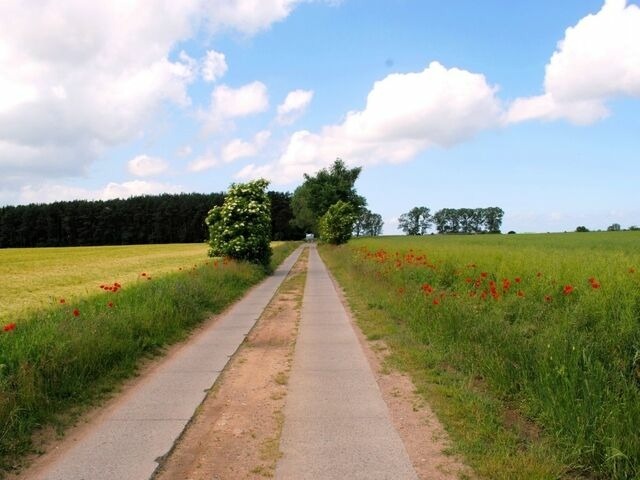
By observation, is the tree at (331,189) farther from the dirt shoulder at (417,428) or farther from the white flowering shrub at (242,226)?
the dirt shoulder at (417,428)

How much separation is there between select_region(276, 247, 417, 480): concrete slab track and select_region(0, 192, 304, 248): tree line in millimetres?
93284

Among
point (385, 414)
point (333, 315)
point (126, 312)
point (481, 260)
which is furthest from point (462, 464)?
point (481, 260)

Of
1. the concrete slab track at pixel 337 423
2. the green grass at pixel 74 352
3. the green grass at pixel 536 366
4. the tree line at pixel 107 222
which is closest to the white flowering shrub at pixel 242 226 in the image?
the green grass at pixel 74 352

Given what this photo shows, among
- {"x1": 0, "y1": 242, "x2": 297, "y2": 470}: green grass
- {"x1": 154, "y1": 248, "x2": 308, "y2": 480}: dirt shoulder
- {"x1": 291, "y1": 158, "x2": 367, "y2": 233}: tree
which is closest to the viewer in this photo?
{"x1": 154, "y1": 248, "x2": 308, "y2": 480}: dirt shoulder

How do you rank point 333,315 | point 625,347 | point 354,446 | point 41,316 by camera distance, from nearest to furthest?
1. point 354,446
2. point 625,347
3. point 41,316
4. point 333,315

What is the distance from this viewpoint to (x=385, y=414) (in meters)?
5.17

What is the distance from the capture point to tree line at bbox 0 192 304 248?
100625 millimetres

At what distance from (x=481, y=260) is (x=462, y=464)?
9371 millimetres

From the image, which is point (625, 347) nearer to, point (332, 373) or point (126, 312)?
point (332, 373)

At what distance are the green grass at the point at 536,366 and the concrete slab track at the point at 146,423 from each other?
8.35ft

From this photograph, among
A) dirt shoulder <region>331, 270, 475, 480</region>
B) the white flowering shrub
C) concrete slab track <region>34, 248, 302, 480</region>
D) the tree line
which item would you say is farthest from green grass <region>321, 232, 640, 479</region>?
the tree line

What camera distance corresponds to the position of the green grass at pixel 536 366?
3.84 metres

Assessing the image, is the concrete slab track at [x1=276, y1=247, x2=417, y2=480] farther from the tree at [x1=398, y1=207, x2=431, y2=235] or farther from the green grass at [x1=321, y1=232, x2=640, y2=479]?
the tree at [x1=398, y1=207, x2=431, y2=235]

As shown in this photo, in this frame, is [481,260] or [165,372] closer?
[165,372]
